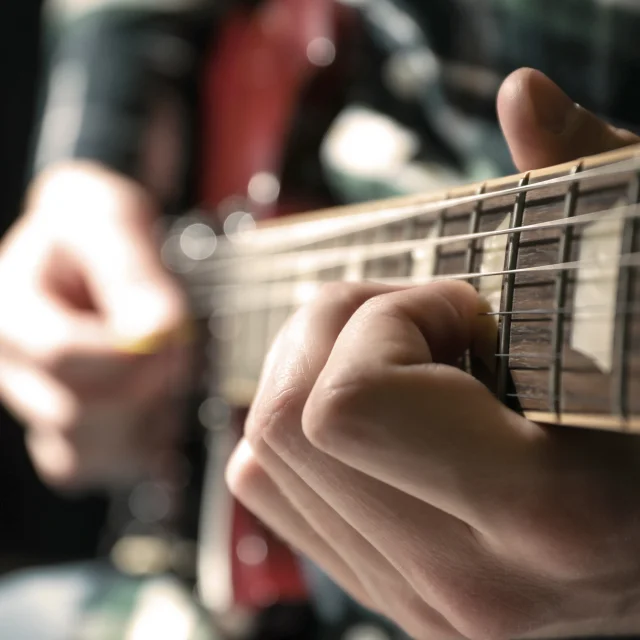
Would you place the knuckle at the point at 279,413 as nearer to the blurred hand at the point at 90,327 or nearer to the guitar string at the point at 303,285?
the guitar string at the point at 303,285

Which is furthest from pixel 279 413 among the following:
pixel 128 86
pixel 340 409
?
pixel 128 86

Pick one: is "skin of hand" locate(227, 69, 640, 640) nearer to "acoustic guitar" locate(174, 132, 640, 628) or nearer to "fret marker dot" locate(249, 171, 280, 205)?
"acoustic guitar" locate(174, 132, 640, 628)

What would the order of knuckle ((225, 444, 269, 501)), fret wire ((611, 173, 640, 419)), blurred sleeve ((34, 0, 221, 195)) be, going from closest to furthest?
fret wire ((611, 173, 640, 419)), knuckle ((225, 444, 269, 501)), blurred sleeve ((34, 0, 221, 195))

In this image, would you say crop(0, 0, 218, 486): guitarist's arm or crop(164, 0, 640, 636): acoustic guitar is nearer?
crop(164, 0, 640, 636): acoustic guitar

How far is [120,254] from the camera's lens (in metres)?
0.65

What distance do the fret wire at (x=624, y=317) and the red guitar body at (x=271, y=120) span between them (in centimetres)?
44

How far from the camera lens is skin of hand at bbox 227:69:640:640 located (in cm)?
23

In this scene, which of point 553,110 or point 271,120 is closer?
point 553,110

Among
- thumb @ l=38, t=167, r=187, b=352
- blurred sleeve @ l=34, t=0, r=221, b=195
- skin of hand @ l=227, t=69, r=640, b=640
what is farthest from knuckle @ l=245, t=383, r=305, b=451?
blurred sleeve @ l=34, t=0, r=221, b=195

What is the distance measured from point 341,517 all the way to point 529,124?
0.16 m

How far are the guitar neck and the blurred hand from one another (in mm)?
321

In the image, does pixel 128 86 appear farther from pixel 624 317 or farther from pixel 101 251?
pixel 624 317

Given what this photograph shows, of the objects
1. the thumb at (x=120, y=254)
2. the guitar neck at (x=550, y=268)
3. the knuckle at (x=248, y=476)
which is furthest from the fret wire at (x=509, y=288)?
the thumb at (x=120, y=254)

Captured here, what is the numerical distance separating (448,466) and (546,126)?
13cm
